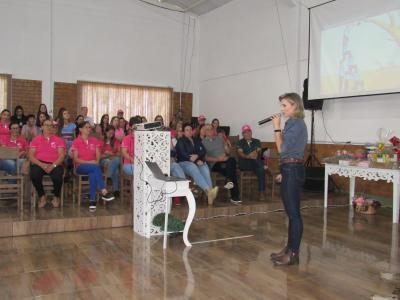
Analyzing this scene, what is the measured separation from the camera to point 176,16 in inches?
396

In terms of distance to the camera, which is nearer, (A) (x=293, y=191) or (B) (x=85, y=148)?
(A) (x=293, y=191)

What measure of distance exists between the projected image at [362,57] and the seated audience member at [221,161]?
2.00 meters

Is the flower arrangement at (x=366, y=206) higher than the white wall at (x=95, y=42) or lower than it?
lower

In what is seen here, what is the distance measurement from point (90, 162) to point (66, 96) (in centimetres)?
429

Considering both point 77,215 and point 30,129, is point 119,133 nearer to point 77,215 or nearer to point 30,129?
point 30,129

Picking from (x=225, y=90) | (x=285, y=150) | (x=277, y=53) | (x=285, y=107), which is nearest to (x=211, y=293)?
(x=285, y=150)

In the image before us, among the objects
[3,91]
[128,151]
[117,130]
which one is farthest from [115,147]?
[3,91]

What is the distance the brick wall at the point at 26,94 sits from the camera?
837 centimetres

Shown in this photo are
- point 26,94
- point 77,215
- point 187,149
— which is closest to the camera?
point 77,215

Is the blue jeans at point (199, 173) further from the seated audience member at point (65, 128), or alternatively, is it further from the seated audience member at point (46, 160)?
the seated audience member at point (65, 128)

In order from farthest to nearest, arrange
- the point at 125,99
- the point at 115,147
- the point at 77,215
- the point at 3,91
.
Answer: the point at 125,99, the point at 3,91, the point at 115,147, the point at 77,215

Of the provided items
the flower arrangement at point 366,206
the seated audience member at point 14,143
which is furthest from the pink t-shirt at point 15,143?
the flower arrangement at point 366,206

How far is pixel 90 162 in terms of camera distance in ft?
16.5

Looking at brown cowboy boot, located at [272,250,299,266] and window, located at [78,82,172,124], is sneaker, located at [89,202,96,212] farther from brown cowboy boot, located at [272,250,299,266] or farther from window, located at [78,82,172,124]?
window, located at [78,82,172,124]
